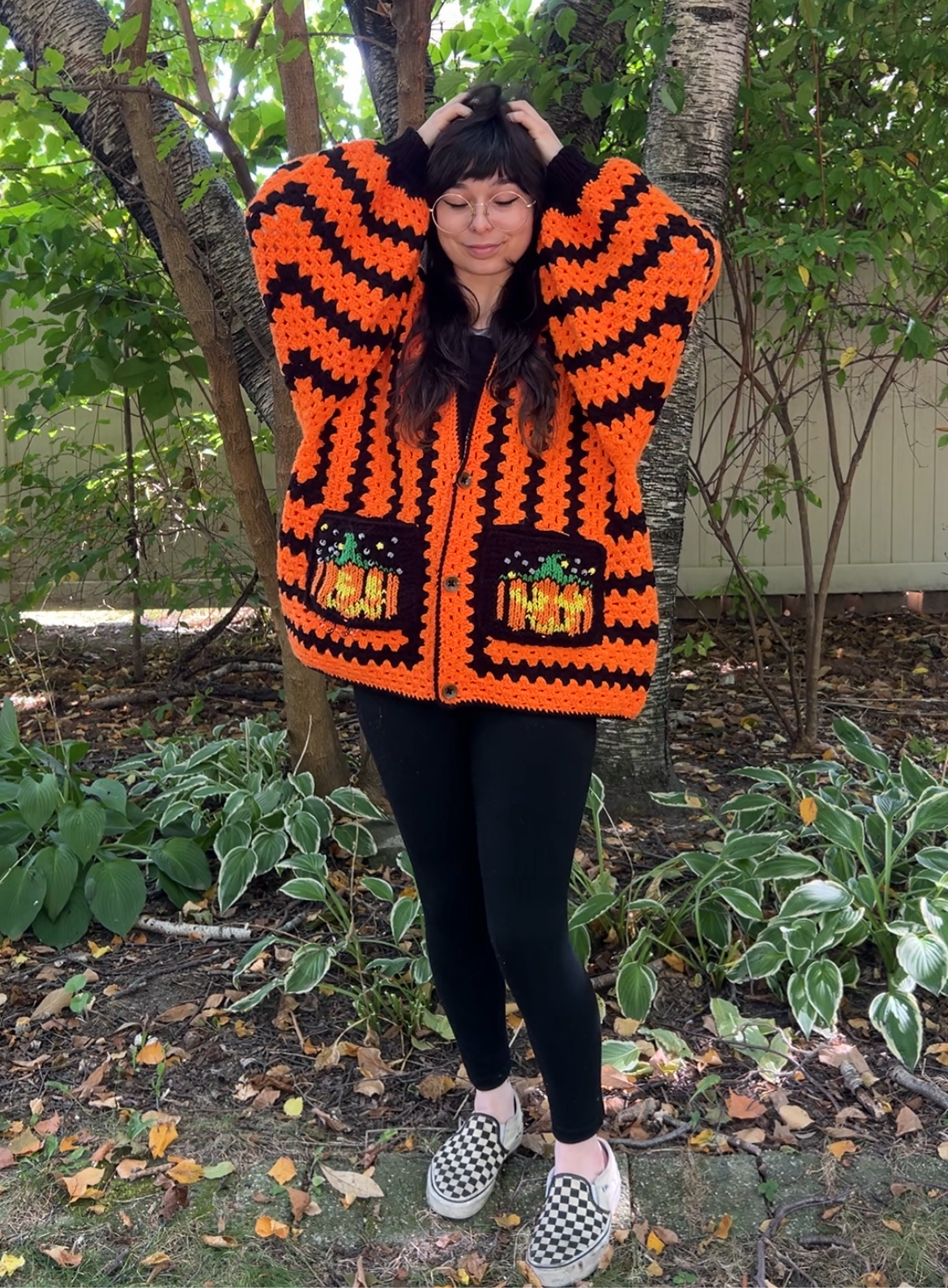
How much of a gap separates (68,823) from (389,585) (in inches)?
59.0

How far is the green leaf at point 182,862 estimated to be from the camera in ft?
9.26

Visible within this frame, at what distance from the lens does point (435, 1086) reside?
2.16m

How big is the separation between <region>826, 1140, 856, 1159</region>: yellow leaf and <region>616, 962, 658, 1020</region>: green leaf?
1.37ft

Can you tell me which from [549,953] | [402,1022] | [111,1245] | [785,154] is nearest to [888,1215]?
[549,953]

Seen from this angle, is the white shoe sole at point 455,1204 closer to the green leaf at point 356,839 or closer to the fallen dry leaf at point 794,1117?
the fallen dry leaf at point 794,1117

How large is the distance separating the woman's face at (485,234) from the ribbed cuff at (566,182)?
5 centimetres

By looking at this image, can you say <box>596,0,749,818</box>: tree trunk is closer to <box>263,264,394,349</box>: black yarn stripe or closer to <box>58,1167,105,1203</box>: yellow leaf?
<box>263,264,394,349</box>: black yarn stripe

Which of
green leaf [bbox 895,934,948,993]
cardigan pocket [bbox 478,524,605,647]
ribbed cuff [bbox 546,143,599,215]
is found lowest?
green leaf [bbox 895,934,948,993]

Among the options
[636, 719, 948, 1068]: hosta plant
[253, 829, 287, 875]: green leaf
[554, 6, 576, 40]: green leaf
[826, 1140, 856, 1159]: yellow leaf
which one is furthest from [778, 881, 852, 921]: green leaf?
[554, 6, 576, 40]: green leaf

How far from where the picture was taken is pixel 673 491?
288 centimetres

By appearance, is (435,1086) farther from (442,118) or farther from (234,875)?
(442,118)

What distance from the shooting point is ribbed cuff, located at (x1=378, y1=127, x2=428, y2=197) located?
1710 millimetres

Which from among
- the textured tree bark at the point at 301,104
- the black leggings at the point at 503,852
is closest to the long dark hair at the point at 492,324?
the black leggings at the point at 503,852

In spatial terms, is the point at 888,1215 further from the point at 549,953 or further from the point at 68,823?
the point at 68,823
